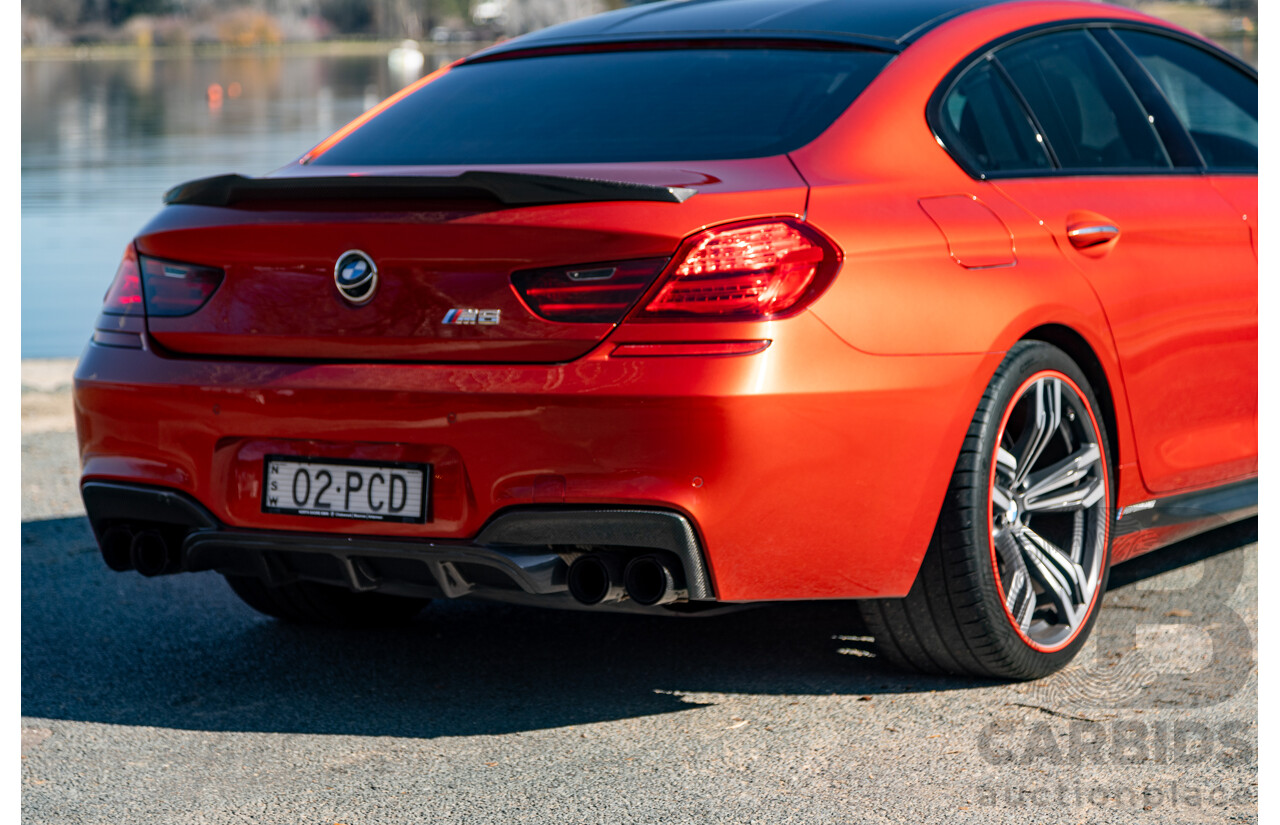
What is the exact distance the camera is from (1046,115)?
4074 millimetres

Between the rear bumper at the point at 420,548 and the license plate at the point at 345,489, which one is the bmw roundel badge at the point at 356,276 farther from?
the rear bumper at the point at 420,548

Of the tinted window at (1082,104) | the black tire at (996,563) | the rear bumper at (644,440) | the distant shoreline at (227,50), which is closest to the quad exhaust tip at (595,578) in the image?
the rear bumper at (644,440)

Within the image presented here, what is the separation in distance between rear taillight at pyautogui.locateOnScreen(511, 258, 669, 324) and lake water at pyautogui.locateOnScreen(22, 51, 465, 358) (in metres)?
0.82

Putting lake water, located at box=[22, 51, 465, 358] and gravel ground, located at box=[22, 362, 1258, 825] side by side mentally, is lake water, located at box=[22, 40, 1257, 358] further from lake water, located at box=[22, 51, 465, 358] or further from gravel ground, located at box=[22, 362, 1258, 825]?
gravel ground, located at box=[22, 362, 1258, 825]

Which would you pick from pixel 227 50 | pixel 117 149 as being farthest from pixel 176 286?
pixel 227 50

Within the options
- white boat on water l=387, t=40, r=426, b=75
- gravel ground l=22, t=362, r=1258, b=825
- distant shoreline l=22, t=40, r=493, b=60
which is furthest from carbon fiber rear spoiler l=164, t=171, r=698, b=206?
distant shoreline l=22, t=40, r=493, b=60

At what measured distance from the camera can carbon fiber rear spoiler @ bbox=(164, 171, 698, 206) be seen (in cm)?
317

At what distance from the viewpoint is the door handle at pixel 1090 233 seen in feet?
12.3

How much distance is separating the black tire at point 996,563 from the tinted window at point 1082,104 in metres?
0.71

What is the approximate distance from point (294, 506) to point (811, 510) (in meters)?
1.11

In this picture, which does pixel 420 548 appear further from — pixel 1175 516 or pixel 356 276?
pixel 1175 516

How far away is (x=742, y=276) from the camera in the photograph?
3.09 meters

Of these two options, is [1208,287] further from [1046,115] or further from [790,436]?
[790,436]
